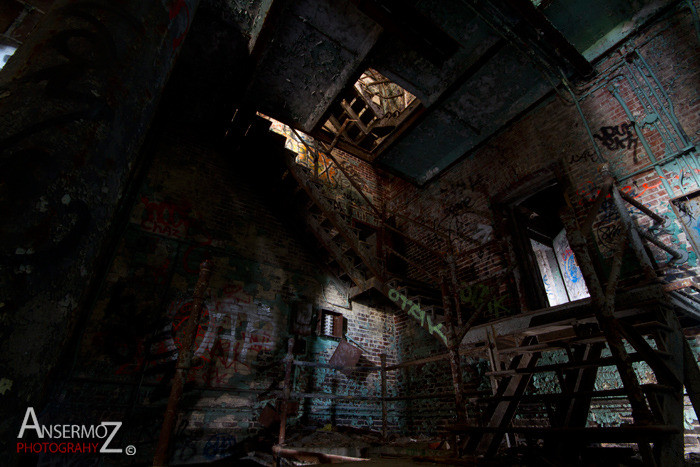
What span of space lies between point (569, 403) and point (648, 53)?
218 inches

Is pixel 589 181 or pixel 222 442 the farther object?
pixel 589 181

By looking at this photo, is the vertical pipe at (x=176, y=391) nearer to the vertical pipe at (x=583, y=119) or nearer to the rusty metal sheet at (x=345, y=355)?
the rusty metal sheet at (x=345, y=355)

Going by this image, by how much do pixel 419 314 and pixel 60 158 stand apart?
5529 mm

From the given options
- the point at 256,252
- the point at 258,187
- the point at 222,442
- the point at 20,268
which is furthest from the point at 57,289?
the point at 258,187

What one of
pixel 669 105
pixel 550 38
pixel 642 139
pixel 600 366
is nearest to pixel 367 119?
pixel 550 38

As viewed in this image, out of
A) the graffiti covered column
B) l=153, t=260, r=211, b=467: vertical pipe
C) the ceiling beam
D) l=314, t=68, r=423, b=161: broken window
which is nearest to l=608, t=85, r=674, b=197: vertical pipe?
the ceiling beam

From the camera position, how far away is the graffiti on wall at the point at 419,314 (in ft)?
18.5

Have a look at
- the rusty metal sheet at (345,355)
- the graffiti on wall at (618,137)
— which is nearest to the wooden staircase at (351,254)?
the rusty metal sheet at (345,355)

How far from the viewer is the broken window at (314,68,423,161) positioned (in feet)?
26.7

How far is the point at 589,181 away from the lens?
5.31 meters

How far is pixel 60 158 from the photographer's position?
0.99 meters

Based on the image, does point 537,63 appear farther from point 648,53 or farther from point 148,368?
point 148,368

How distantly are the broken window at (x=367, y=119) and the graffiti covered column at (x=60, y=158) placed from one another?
6763mm

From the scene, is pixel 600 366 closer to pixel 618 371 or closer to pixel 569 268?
pixel 618 371
